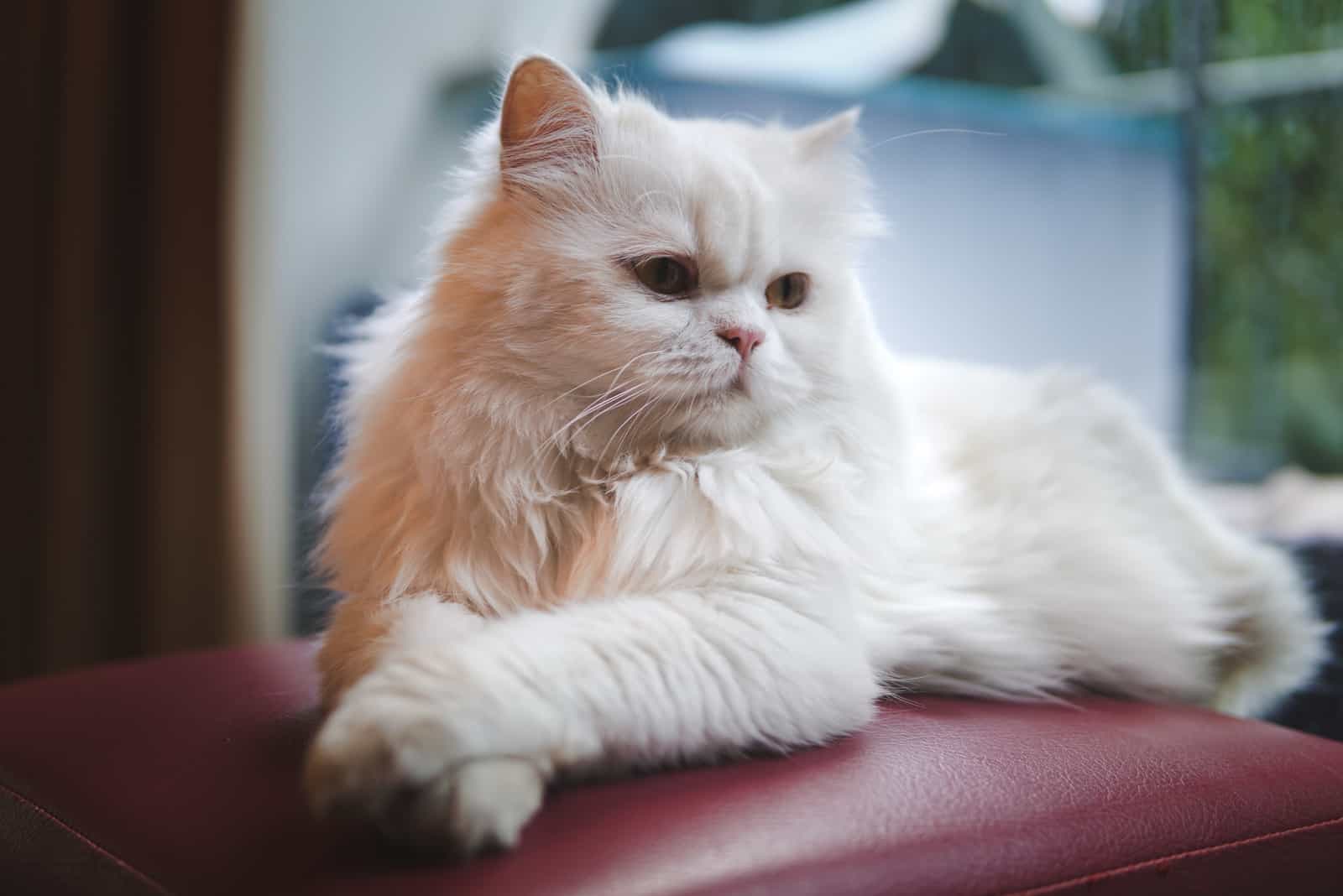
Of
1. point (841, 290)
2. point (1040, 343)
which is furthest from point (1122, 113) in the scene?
point (841, 290)

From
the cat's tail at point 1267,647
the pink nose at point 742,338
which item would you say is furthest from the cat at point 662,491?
the cat's tail at point 1267,647

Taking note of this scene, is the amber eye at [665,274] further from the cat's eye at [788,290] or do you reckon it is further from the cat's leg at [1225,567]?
the cat's leg at [1225,567]

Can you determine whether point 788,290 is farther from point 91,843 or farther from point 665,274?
point 91,843

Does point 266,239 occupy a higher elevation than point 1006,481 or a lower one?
higher

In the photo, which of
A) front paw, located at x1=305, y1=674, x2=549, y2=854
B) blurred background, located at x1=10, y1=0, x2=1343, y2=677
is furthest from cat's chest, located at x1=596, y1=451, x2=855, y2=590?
blurred background, located at x1=10, y1=0, x2=1343, y2=677

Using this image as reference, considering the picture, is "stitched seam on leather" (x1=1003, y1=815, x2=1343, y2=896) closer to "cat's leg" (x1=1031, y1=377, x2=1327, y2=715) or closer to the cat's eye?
"cat's leg" (x1=1031, y1=377, x2=1327, y2=715)

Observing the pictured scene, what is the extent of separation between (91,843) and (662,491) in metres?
0.53

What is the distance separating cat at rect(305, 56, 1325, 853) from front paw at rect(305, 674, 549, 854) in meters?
0.03

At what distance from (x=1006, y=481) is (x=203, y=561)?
179cm

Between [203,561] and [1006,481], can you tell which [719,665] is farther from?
[203,561]

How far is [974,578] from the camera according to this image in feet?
3.84

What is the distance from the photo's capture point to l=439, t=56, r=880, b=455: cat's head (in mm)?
964

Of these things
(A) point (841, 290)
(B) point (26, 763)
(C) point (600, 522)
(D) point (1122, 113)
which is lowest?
(B) point (26, 763)

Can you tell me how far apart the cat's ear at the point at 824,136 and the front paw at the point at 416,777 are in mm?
728
